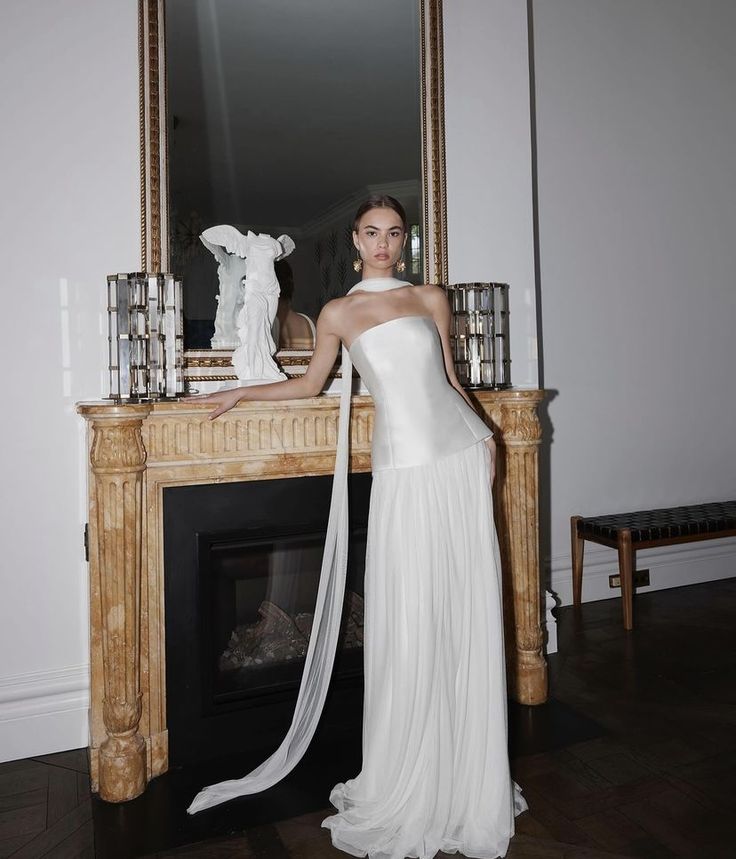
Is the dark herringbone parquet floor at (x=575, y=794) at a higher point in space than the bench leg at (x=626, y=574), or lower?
lower

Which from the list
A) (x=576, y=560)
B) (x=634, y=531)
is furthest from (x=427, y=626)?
(x=576, y=560)

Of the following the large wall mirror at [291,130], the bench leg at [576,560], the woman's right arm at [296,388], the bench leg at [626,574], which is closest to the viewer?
the woman's right arm at [296,388]

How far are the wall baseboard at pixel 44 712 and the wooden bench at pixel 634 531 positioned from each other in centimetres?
267

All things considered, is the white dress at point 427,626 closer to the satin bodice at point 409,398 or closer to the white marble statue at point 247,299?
the satin bodice at point 409,398

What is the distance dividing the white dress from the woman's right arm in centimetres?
17

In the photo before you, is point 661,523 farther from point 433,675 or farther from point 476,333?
point 433,675

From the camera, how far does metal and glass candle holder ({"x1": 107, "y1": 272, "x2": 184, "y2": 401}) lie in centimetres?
256

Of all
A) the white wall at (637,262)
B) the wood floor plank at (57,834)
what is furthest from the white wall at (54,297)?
the white wall at (637,262)

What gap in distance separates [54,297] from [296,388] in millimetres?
991

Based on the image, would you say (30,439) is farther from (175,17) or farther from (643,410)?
(643,410)

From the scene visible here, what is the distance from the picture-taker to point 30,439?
2.74 meters

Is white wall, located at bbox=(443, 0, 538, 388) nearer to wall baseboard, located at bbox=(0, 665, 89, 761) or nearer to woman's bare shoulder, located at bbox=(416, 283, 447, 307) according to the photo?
woman's bare shoulder, located at bbox=(416, 283, 447, 307)

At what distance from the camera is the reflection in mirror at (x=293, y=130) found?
2846 millimetres

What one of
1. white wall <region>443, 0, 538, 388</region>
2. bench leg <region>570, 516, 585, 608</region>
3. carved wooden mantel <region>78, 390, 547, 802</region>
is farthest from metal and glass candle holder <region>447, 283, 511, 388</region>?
bench leg <region>570, 516, 585, 608</region>
